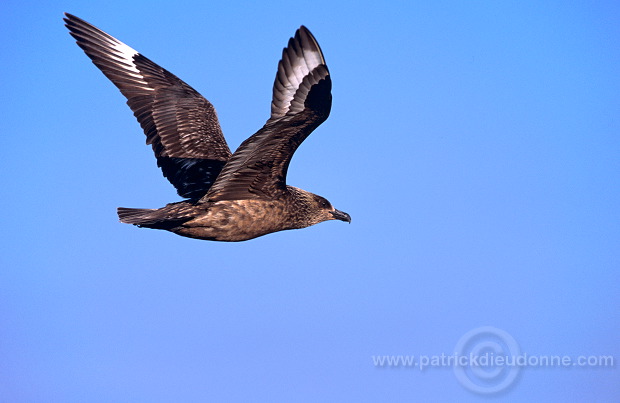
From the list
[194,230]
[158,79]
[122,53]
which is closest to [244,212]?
[194,230]

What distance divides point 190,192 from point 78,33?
2.61m

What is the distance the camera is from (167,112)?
850 cm

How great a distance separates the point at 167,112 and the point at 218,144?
0.75 meters

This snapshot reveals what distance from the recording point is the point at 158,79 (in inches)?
349

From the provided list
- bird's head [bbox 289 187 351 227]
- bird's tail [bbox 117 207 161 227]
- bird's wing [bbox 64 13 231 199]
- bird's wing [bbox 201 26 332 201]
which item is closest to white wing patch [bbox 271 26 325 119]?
bird's wing [bbox 201 26 332 201]

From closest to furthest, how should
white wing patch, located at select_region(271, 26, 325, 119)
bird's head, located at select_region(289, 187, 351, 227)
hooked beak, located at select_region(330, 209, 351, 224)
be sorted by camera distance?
white wing patch, located at select_region(271, 26, 325, 119) → bird's head, located at select_region(289, 187, 351, 227) → hooked beak, located at select_region(330, 209, 351, 224)

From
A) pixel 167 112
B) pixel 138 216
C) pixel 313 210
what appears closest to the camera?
pixel 138 216

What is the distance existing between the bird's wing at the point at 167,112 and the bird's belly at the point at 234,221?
0.54 meters

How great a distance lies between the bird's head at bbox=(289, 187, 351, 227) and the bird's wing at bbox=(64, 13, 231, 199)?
0.95m

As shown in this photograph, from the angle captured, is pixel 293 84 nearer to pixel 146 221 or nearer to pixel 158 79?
pixel 146 221

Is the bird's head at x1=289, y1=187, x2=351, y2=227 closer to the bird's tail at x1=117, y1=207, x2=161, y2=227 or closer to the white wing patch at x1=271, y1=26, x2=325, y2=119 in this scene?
the bird's tail at x1=117, y1=207, x2=161, y2=227

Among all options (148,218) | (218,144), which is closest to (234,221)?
(148,218)

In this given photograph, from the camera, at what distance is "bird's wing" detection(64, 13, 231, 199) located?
8.07 meters

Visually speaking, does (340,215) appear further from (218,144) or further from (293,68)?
(293,68)
